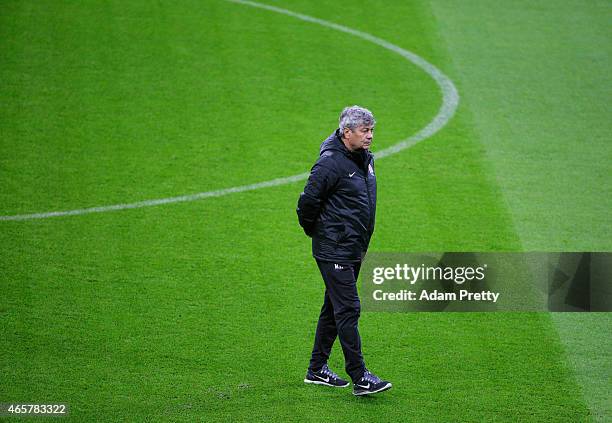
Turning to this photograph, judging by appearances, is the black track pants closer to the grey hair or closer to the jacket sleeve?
the jacket sleeve

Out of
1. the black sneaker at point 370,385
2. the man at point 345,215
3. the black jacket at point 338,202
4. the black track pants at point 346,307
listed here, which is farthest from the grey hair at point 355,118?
the black sneaker at point 370,385

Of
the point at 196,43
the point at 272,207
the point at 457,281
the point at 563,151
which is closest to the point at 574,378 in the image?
the point at 457,281

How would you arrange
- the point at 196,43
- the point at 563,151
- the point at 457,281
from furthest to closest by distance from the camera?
1. the point at 196,43
2. the point at 563,151
3. the point at 457,281

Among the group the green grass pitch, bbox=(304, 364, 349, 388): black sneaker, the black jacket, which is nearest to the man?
the black jacket

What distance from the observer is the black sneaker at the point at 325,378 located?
23.5ft

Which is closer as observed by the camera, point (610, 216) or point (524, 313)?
point (524, 313)

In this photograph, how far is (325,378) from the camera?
23.6ft

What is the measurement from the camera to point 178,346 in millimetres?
7648

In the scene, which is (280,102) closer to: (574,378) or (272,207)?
(272,207)

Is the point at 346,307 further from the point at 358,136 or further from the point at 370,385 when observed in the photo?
the point at 358,136

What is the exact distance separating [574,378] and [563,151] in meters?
4.84

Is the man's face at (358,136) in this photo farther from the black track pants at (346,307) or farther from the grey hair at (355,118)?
the black track pants at (346,307)

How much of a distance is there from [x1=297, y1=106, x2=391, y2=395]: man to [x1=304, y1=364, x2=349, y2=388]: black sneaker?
187mm

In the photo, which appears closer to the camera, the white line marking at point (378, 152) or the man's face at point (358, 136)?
the man's face at point (358, 136)
